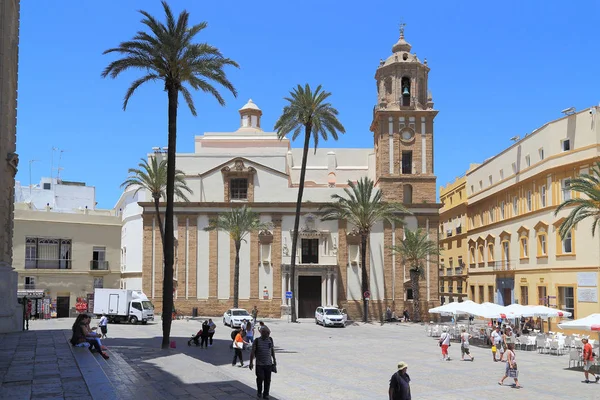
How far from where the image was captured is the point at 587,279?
3681 centimetres

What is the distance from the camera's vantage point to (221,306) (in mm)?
53719

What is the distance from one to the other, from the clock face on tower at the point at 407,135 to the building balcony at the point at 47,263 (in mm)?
29157

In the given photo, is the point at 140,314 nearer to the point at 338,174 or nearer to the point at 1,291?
the point at 1,291

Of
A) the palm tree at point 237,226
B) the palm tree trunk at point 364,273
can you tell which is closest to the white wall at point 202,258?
the palm tree at point 237,226

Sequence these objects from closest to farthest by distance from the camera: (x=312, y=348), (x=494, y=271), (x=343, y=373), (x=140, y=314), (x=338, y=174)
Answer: (x=343, y=373) → (x=312, y=348) → (x=140, y=314) → (x=494, y=271) → (x=338, y=174)

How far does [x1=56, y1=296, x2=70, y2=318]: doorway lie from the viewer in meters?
54.9

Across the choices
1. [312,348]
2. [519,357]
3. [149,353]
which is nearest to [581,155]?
[519,357]

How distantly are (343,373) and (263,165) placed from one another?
35895 millimetres

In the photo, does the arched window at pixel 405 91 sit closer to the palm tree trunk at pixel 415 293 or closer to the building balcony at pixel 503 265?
the palm tree trunk at pixel 415 293

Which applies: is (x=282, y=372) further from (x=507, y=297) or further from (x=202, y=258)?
(x=202, y=258)

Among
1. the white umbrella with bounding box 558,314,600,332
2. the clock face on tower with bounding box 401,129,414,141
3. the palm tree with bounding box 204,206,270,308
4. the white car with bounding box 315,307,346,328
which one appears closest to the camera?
the white umbrella with bounding box 558,314,600,332

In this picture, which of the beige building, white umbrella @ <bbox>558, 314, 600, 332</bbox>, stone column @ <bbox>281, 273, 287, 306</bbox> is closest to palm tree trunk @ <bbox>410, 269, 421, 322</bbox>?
stone column @ <bbox>281, 273, 287, 306</bbox>

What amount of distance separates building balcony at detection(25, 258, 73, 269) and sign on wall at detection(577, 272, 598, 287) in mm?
38629

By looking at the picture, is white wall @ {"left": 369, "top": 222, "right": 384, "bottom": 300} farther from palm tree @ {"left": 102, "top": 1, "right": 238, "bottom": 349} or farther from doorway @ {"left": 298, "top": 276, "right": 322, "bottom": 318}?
palm tree @ {"left": 102, "top": 1, "right": 238, "bottom": 349}
